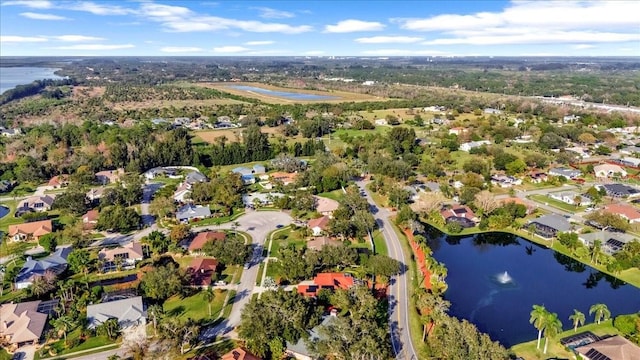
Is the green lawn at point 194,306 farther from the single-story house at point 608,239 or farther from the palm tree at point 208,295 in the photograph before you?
the single-story house at point 608,239

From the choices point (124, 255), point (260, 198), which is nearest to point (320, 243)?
point (260, 198)

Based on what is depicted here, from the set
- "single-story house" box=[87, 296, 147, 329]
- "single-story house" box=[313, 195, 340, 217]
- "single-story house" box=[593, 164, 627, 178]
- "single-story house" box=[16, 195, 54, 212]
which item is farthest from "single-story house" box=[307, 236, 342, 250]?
"single-story house" box=[593, 164, 627, 178]

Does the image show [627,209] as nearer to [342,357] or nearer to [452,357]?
[452,357]

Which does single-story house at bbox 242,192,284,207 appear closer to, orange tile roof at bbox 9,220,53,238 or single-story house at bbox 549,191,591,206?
orange tile roof at bbox 9,220,53,238

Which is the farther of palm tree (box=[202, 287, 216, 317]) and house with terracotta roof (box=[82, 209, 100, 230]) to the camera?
house with terracotta roof (box=[82, 209, 100, 230])

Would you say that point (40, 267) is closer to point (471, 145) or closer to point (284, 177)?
point (284, 177)

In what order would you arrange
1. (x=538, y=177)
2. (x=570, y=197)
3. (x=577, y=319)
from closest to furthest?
(x=577, y=319)
(x=570, y=197)
(x=538, y=177)

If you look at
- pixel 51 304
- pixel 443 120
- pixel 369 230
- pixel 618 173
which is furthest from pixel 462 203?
pixel 443 120
